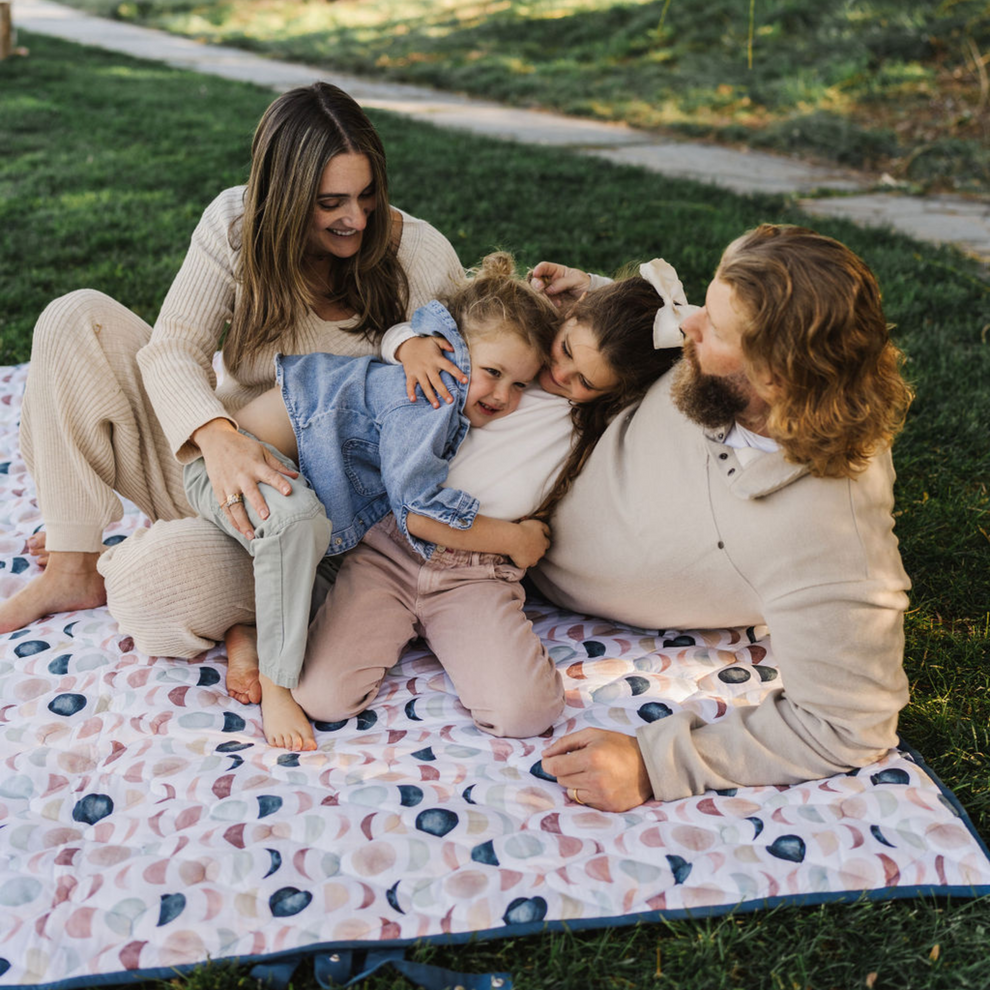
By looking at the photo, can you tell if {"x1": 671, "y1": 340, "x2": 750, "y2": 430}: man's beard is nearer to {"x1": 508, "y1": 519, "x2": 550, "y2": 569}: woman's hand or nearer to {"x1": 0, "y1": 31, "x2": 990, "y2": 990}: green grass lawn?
{"x1": 508, "y1": 519, "x2": 550, "y2": 569}: woman's hand

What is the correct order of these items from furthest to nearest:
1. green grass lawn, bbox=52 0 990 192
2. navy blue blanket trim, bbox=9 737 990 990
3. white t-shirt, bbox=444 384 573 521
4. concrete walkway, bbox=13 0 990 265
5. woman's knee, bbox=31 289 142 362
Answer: green grass lawn, bbox=52 0 990 192 < concrete walkway, bbox=13 0 990 265 < woman's knee, bbox=31 289 142 362 < white t-shirt, bbox=444 384 573 521 < navy blue blanket trim, bbox=9 737 990 990

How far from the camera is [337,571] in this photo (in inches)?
111

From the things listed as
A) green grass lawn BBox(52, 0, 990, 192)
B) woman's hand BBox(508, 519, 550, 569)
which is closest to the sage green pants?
woman's hand BBox(508, 519, 550, 569)

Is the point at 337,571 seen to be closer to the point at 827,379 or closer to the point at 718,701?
the point at 718,701

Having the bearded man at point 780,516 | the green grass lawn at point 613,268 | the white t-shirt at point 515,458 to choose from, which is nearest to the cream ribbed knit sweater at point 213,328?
the white t-shirt at point 515,458

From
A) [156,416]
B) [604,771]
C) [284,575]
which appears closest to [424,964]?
[604,771]

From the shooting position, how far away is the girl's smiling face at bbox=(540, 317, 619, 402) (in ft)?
8.47

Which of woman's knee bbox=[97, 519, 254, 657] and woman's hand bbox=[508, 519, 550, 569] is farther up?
woman's hand bbox=[508, 519, 550, 569]

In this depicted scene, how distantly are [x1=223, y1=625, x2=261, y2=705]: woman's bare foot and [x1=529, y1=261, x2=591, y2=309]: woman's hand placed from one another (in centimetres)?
131

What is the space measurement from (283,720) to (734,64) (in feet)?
33.1

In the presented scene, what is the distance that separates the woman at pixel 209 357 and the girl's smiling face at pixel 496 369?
0.50m

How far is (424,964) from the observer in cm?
192

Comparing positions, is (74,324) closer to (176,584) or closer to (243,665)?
(176,584)

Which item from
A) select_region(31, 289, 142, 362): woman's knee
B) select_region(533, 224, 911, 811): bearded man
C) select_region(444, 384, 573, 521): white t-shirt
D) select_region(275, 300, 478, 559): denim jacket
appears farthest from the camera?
select_region(31, 289, 142, 362): woman's knee
